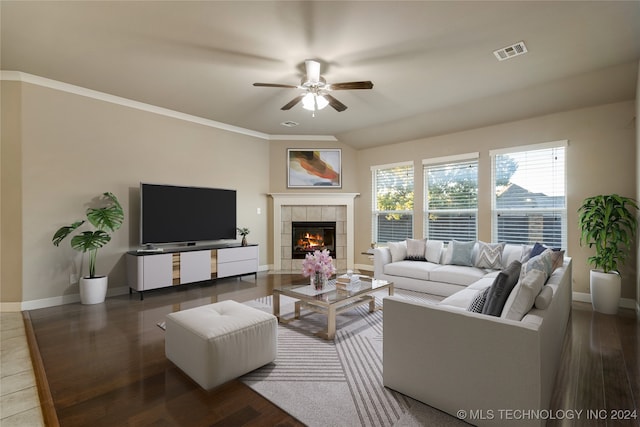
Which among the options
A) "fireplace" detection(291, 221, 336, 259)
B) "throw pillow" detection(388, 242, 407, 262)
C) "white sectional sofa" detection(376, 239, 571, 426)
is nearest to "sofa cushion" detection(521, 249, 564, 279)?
"white sectional sofa" detection(376, 239, 571, 426)

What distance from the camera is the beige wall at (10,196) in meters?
3.80

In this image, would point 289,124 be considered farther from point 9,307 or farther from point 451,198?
point 9,307

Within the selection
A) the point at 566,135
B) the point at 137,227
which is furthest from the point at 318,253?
the point at 566,135

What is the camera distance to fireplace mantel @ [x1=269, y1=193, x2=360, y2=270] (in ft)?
21.7

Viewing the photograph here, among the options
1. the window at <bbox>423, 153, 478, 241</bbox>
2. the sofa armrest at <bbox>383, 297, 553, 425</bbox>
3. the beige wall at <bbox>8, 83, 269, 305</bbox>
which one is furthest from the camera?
the window at <bbox>423, 153, 478, 241</bbox>

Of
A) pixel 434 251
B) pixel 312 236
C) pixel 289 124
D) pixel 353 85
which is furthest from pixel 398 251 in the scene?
pixel 289 124

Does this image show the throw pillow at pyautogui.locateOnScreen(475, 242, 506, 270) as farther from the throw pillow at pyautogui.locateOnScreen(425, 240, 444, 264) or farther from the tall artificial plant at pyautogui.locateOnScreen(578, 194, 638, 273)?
the tall artificial plant at pyautogui.locateOnScreen(578, 194, 638, 273)

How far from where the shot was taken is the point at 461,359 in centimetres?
174

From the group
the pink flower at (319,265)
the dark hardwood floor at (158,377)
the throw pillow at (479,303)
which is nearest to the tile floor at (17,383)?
the dark hardwood floor at (158,377)

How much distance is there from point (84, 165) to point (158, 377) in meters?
3.45

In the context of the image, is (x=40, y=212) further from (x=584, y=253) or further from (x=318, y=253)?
(x=584, y=253)

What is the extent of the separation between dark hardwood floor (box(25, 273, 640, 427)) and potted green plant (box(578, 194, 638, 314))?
0.82 feet

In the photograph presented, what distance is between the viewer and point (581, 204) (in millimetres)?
4312

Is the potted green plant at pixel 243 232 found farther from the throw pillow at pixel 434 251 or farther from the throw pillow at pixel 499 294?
the throw pillow at pixel 499 294
